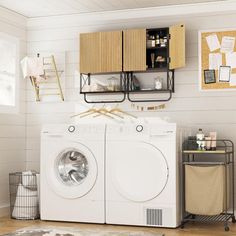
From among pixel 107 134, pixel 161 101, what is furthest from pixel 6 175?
pixel 161 101

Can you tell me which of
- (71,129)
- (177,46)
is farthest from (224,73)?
(71,129)

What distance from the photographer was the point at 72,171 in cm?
540

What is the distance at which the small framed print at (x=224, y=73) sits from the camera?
18.1 ft

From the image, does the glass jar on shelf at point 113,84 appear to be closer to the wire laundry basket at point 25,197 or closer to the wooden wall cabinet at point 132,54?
the wooden wall cabinet at point 132,54

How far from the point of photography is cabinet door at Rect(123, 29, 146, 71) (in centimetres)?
562

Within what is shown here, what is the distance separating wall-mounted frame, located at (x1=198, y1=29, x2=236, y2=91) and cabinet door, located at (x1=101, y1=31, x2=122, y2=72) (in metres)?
0.87

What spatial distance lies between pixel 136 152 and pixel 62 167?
2.77 feet

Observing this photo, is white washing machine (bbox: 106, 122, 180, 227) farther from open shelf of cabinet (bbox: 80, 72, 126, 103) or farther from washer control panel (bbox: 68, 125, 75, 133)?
open shelf of cabinet (bbox: 80, 72, 126, 103)

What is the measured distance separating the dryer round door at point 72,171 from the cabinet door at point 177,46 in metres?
1.31

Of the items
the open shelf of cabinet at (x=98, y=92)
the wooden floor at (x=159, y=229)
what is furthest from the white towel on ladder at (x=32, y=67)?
the wooden floor at (x=159, y=229)

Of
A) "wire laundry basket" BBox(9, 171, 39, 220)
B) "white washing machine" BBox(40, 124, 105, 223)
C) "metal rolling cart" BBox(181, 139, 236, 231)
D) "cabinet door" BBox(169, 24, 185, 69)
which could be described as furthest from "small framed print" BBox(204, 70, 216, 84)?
"wire laundry basket" BBox(9, 171, 39, 220)

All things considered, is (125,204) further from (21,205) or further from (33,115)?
(33,115)

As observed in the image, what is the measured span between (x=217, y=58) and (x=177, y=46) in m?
0.47

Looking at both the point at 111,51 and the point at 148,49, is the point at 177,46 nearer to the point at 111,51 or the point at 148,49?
the point at 148,49
